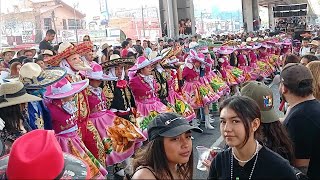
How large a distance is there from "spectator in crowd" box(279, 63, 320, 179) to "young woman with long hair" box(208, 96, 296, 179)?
0.49m

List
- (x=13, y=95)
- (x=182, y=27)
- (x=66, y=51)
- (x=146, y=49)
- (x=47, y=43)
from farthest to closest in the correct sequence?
1. (x=182, y=27)
2. (x=146, y=49)
3. (x=47, y=43)
4. (x=66, y=51)
5. (x=13, y=95)

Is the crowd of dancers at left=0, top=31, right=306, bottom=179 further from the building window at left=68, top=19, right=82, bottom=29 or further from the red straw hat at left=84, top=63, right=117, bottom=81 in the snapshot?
the building window at left=68, top=19, right=82, bottom=29

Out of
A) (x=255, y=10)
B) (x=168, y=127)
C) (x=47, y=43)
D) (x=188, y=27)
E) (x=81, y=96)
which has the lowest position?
(x=81, y=96)

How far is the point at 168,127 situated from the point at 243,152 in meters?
0.49

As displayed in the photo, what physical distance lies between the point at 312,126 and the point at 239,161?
0.71 m

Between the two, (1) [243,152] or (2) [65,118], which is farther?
(2) [65,118]

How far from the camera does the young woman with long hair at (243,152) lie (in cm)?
263

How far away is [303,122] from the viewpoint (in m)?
3.17

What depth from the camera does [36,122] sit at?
4711 millimetres

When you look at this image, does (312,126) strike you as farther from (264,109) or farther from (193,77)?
(193,77)

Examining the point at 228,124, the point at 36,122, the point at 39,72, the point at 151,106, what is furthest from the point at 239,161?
the point at 151,106

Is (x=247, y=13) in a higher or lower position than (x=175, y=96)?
higher

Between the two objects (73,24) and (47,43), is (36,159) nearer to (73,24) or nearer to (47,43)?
(47,43)

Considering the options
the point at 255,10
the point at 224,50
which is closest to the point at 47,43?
the point at 224,50
